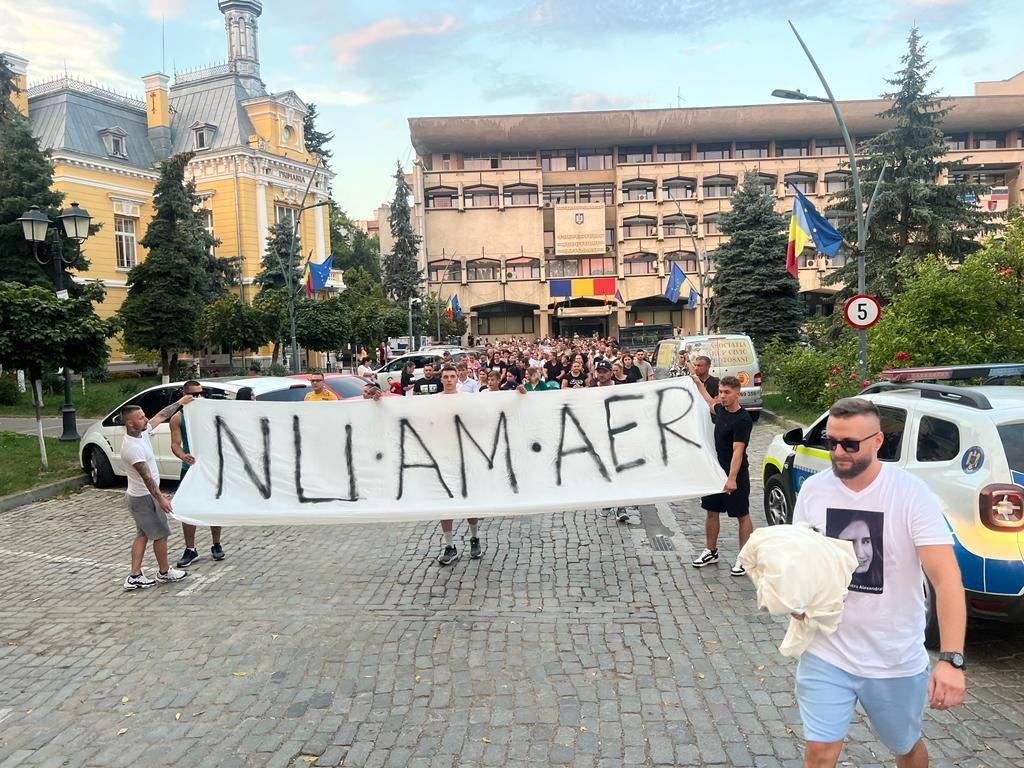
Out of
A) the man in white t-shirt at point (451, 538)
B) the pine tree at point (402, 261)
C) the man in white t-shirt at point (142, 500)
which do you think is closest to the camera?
the man in white t-shirt at point (142, 500)

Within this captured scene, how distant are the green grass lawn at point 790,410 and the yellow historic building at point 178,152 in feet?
117

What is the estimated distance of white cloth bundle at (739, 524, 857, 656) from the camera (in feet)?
8.50

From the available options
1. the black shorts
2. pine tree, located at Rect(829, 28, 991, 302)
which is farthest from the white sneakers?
pine tree, located at Rect(829, 28, 991, 302)

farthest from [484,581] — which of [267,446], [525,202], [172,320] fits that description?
[525,202]

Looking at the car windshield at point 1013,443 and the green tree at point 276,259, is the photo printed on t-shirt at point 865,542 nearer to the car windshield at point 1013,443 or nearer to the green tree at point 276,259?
the car windshield at point 1013,443

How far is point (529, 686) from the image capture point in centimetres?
451

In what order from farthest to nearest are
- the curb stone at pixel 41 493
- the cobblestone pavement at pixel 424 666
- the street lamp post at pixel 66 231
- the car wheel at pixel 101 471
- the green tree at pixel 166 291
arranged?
the green tree at pixel 166 291 < the street lamp post at pixel 66 231 < the car wheel at pixel 101 471 < the curb stone at pixel 41 493 < the cobblestone pavement at pixel 424 666

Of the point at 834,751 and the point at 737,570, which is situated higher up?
the point at 834,751

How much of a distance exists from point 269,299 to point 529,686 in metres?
32.4

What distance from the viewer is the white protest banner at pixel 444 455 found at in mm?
6617

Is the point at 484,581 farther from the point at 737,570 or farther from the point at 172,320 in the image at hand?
the point at 172,320

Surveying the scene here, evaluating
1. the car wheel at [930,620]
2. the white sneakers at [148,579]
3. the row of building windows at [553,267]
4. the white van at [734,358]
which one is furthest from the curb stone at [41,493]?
the row of building windows at [553,267]

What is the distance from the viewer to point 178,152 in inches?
1938

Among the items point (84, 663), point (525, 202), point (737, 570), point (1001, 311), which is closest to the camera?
point (84, 663)
